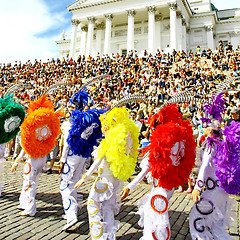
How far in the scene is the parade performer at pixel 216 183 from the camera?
2.62 metres

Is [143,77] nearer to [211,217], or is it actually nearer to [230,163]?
[230,163]

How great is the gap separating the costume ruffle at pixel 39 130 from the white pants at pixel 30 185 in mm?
200

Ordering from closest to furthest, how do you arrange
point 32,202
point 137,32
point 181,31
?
point 32,202 → point 181,31 → point 137,32

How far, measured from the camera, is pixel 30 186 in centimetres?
397

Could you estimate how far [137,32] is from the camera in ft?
127

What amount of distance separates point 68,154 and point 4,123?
1649 mm

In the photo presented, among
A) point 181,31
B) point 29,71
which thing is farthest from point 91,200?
point 181,31

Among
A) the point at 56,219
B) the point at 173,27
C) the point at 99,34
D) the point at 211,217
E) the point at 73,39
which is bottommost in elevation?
the point at 56,219

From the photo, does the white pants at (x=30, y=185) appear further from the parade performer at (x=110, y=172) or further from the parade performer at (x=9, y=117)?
the parade performer at (x=110, y=172)

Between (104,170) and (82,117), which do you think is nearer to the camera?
(104,170)

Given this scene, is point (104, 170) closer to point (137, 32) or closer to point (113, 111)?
point (113, 111)

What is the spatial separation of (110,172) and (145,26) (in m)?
39.8

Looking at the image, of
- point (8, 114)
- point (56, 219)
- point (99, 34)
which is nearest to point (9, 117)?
point (8, 114)

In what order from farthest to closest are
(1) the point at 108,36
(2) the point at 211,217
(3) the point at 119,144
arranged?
(1) the point at 108,36
(3) the point at 119,144
(2) the point at 211,217
